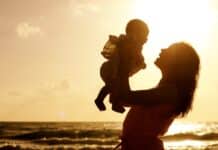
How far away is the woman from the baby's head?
196 mm

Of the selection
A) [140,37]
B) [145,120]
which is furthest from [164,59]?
[145,120]

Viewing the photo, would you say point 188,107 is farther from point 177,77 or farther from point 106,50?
point 106,50

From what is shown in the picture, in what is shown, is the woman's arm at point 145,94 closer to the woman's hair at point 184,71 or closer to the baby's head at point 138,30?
the woman's hair at point 184,71

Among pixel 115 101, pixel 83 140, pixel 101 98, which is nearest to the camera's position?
pixel 115 101

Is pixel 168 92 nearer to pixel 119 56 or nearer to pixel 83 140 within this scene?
pixel 119 56

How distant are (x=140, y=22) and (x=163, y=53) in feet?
1.05

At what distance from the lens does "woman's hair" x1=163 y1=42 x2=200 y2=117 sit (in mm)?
3416

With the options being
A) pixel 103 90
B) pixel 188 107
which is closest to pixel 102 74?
pixel 103 90

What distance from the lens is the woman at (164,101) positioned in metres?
3.33

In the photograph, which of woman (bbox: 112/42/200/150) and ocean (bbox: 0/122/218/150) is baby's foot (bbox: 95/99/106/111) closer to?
woman (bbox: 112/42/200/150)

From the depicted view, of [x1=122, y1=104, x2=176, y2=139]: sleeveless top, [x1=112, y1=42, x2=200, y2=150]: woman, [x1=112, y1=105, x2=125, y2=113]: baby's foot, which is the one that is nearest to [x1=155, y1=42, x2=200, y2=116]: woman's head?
[x1=112, y1=42, x2=200, y2=150]: woman

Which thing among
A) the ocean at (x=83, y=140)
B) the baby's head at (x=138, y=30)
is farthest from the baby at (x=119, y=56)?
the ocean at (x=83, y=140)

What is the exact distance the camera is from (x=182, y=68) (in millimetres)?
3420

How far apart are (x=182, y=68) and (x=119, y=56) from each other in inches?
16.7
